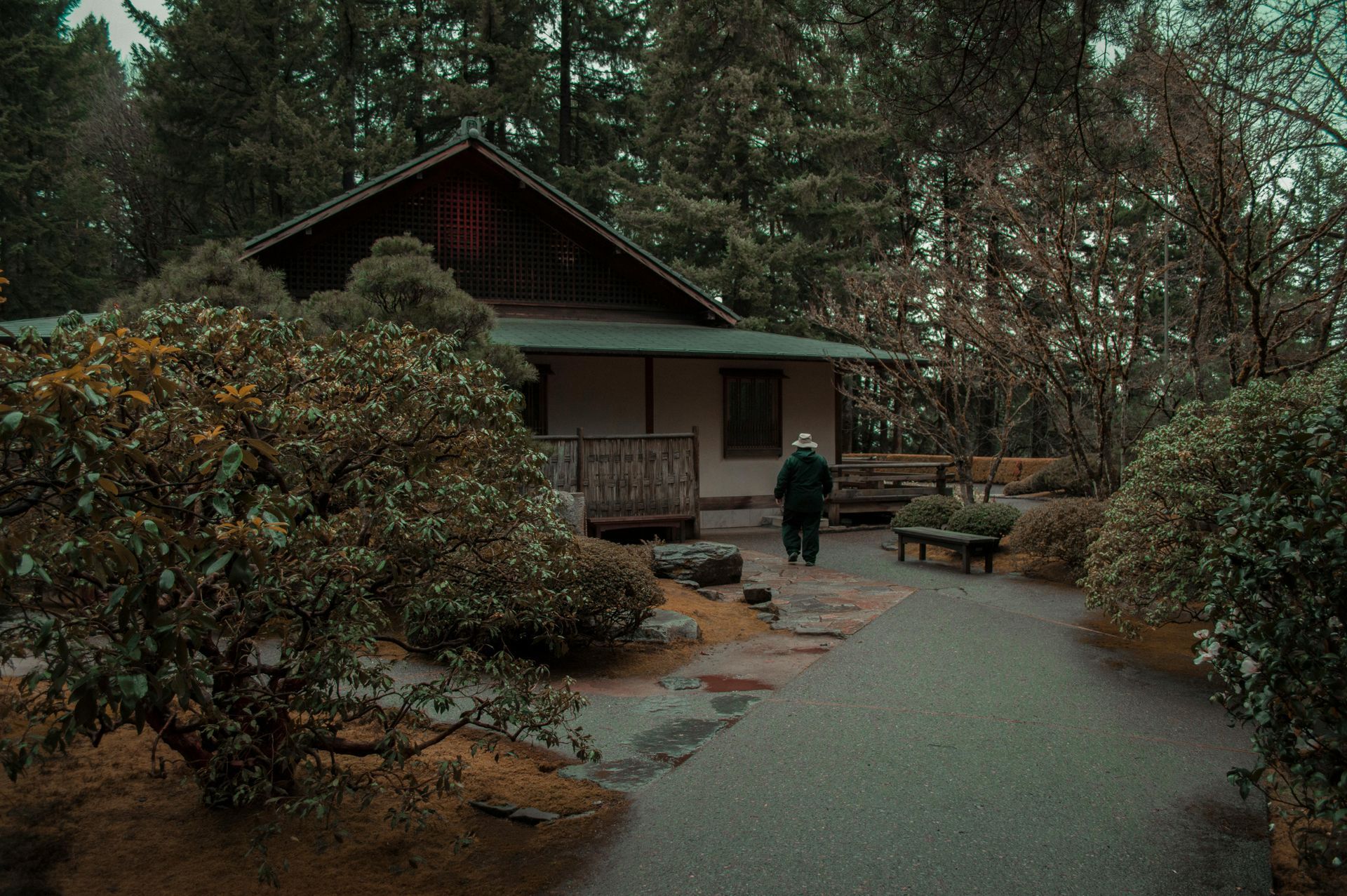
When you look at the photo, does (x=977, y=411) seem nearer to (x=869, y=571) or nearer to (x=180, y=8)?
(x=869, y=571)

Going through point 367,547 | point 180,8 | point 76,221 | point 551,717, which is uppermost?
point 180,8

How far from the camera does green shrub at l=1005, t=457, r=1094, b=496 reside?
25.6 m

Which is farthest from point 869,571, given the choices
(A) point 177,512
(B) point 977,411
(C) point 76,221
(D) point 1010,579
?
(C) point 76,221

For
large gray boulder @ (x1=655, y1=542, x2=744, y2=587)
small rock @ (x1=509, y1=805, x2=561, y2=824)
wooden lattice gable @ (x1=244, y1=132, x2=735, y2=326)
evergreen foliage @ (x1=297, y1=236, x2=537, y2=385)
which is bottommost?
small rock @ (x1=509, y1=805, x2=561, y2=824)

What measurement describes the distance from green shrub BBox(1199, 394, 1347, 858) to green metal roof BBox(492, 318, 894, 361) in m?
12.3

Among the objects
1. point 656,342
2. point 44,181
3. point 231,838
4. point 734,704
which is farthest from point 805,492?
point 44,181

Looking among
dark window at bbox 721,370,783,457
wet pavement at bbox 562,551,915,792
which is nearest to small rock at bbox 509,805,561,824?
wet pavement at bbox 562,551,915,792

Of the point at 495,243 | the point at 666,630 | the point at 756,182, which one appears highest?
the point at 756,182

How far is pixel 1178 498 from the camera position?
775 centimetres

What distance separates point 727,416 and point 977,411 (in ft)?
47.6

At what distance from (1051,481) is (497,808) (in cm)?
2407

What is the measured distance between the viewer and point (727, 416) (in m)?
19.7

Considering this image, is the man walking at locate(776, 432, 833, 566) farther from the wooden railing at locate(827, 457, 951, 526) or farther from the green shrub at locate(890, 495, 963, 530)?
the wooden railing at locate(827, 457, 951, 526)

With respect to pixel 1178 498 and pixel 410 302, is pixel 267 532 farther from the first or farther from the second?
pixel 410 302
